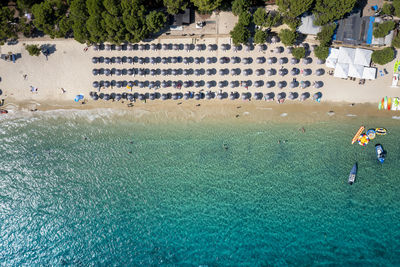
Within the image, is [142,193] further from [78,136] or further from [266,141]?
[266,141]

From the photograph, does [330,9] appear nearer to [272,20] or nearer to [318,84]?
[272,20]

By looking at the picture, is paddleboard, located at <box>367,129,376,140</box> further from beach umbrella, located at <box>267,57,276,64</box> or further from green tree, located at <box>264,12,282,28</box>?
green tree, located at <box>264,12,282,28</box>

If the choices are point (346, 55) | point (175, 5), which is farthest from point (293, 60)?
point (175, 5)

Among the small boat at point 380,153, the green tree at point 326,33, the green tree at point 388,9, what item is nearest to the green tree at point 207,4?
the green tree at point 326,33

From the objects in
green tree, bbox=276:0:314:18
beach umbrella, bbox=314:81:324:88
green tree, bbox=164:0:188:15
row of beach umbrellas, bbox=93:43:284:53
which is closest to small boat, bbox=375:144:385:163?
beach umbrella, bbox=314:81:324:88

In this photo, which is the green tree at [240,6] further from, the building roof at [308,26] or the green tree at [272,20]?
the building roof at [308,26]

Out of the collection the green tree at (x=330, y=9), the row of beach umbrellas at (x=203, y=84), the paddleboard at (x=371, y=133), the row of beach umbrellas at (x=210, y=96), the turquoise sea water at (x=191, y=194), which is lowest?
the turquoise sea water at (x=191, y=194)
